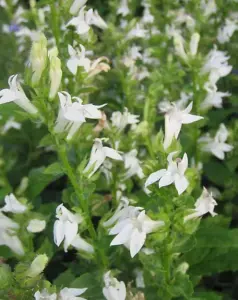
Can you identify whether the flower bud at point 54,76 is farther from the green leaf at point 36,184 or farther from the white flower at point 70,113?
the green leaf at point 36,184

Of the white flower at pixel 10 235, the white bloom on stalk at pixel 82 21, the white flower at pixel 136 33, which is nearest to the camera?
the white flower at pixel 10 235

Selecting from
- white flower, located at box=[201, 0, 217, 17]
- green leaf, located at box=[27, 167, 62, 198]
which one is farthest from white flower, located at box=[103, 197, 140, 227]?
white flower, located at box=[201, 0, 217, 17]

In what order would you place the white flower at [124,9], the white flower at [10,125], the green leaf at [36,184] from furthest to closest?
the white flower at [124,9] < the white flower at [10,125] < the green leaf at [36,184]

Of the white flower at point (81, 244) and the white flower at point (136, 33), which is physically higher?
the white flower at point (136, 33)

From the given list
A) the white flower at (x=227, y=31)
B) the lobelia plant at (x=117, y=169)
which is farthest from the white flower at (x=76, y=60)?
the white flower at (x=227, y=31)

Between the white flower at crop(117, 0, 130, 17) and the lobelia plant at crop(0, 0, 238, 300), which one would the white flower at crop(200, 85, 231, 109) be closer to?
the lobelia plant at crop(0, 0, 238, 300)

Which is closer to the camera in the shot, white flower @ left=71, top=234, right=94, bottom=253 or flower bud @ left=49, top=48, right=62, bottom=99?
flower bud @ left=49, top=48, right=62, bottom=99

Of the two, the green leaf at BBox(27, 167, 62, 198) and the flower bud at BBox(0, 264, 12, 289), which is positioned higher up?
the flower bud at BBox(0, 264, 12, 289)

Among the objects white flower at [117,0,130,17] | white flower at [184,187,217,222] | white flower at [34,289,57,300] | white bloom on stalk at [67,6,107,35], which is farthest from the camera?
white flower at [117,0,130,17]
